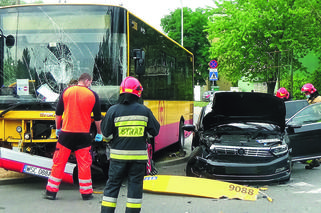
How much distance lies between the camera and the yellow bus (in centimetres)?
729

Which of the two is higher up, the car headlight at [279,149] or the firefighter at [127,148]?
the firefighter at [127,148]

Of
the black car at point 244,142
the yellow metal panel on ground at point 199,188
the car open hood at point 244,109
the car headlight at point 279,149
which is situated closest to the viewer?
the yellow metal panel on ground at point 199,188

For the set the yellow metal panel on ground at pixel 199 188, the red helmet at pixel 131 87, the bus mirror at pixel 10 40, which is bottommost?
the yellow metal panel on ground at pixel 199 188

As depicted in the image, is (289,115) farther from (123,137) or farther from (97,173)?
(123,137)

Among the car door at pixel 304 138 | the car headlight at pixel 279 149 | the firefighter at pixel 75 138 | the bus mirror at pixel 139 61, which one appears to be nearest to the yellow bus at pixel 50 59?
the bus mirror at pixel 139 61

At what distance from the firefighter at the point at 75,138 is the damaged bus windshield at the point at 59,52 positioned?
81 centimetres

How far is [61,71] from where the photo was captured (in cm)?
738

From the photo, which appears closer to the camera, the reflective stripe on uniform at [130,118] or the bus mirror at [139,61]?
the reflective stripe on uniform at [130,118]

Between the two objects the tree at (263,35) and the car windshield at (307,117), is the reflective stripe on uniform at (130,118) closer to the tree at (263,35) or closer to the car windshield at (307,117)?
the car windshield at (307,117)

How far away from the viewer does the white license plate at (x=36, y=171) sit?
22.9 ft

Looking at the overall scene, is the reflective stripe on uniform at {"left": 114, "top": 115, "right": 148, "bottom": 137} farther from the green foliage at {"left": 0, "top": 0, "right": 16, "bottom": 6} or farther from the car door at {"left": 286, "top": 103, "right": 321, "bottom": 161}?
the green foliage at {"left": 0, "top": 0, "right": 16, "bottom": 6}

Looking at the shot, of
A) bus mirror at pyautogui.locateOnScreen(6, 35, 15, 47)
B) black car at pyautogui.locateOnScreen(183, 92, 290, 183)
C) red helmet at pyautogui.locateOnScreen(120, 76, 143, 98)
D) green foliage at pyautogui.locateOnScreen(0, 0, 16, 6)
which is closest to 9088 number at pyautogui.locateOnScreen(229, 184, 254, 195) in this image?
black car at pyautogui.locateOnScreen(183, 92, 290, 183)

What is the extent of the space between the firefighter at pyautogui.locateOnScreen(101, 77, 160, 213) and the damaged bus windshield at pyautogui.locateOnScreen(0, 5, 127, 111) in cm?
258

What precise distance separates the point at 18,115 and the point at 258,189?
431 centimetres
